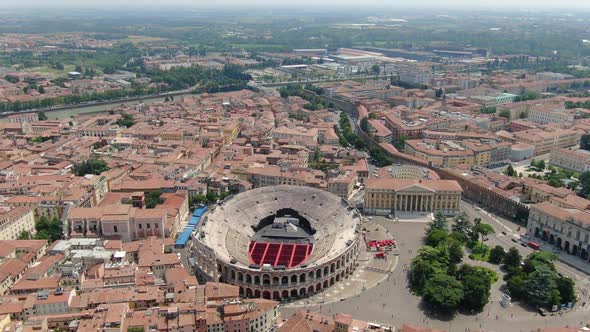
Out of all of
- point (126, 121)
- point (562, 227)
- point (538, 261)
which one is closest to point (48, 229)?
point (538, 261)

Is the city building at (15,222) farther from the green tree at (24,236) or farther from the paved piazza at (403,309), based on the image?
the paved piazza at (403,309)

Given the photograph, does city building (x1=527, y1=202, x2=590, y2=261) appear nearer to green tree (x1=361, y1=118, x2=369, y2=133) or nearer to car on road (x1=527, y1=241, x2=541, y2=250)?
car on road (x1=527, y1=241, x2=541, y2=250)

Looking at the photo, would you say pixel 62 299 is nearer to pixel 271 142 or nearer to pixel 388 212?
pixel 388 212

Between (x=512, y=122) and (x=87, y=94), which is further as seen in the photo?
(x=87, y=94)

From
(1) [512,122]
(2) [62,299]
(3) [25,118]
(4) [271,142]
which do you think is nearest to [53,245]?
(2) [62,299]

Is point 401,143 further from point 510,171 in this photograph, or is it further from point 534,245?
point 534,245

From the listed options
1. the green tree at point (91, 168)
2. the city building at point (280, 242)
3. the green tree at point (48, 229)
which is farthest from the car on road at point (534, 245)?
the green tree at point (91, 168)
